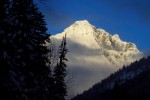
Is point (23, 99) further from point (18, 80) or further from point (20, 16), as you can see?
point (20, 16)

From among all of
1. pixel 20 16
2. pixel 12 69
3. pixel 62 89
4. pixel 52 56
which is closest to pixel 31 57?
pixel 20 16

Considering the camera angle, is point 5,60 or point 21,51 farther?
point 21,51

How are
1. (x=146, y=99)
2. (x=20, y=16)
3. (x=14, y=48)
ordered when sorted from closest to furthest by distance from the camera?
(x=14, y=48) < (x=20, y=16) < (x=146, y=99)

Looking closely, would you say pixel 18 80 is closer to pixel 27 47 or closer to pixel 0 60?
pixel 0 60

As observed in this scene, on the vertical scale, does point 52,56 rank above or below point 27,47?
above

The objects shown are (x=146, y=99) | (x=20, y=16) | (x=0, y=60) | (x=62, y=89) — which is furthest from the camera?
(x=146, y=99)

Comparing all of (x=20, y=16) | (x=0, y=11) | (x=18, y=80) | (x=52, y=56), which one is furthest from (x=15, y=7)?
(x=52, y=56)

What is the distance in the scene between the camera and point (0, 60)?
13734 mm

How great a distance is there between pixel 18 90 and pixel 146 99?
179 metres

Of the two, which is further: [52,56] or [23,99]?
[52,56]

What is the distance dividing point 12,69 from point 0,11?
258cm

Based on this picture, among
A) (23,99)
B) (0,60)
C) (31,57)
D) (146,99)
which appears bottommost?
(23,99)

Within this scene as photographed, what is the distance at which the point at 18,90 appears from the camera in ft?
Result: 47.6

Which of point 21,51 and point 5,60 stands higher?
point 21,51
